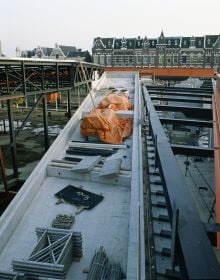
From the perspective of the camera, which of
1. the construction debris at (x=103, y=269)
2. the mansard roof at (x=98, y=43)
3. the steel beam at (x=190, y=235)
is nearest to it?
the steel beam at (x=190, y=235)

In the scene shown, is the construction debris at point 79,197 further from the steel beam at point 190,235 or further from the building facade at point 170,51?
the building facade at point 170,51

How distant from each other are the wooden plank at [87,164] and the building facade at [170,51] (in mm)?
71029

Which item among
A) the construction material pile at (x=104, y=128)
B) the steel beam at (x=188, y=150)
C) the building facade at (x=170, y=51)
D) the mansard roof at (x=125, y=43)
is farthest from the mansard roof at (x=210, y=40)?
the steel beam at (x=188, y=150)

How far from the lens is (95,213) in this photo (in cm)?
646

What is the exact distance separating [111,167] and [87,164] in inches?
25.8

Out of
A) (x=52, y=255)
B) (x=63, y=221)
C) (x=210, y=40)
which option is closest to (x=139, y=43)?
(x=210, y=40)

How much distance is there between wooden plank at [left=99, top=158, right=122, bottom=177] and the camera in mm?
7672

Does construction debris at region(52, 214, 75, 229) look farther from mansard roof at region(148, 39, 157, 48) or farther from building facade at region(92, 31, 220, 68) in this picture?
mansard roof at region(148, 39, 157, 48)

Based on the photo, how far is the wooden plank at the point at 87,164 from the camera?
7773mm

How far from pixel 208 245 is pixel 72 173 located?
5.99m

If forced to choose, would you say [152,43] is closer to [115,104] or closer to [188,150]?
[115,104]

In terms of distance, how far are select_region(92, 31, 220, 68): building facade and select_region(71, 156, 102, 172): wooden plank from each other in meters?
71.0

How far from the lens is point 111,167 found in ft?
26.2

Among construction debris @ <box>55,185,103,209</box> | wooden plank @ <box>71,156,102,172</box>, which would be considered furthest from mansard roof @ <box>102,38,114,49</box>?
construction debris @ <box>55,185,103,209</box>
